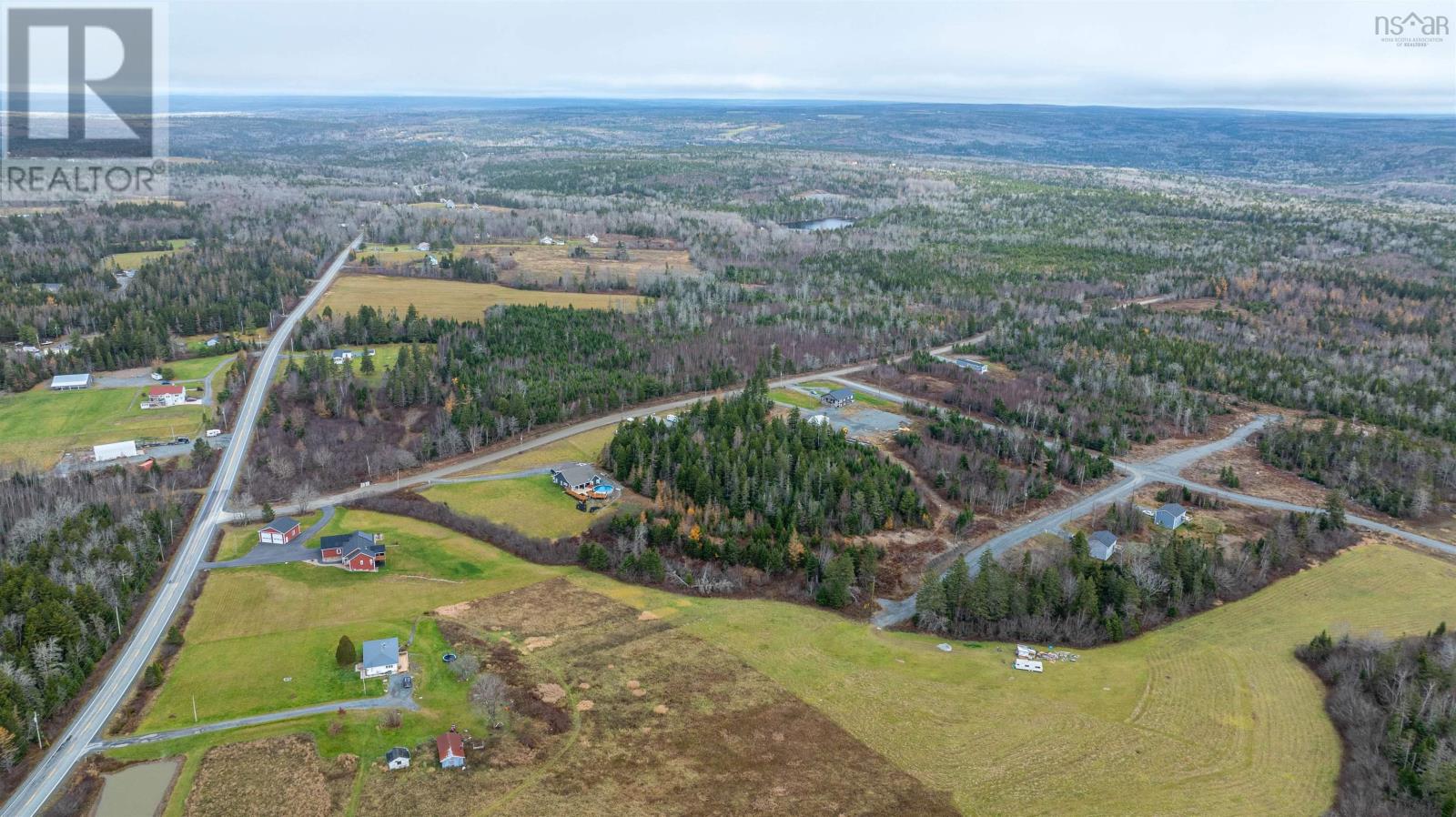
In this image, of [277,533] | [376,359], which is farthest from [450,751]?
[376,359]

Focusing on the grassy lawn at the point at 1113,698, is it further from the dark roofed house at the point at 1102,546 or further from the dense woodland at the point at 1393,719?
the dark roofed house at the point at 1102,546

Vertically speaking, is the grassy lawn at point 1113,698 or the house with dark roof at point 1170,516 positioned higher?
the house with dark roof at point 1170,516

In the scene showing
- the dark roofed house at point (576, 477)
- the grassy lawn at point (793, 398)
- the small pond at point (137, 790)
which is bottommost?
the small pond at point (137, 790)

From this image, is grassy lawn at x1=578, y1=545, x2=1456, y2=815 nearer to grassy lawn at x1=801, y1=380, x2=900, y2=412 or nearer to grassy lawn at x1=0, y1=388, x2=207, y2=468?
grassy lawn at x1=801, y1=380, x2=900, y2=412

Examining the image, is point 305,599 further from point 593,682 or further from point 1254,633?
point 1254,633

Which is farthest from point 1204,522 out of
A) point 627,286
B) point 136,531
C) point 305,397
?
point 627,286

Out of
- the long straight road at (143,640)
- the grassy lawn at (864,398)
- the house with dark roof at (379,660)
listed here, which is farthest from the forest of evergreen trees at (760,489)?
the long straight road at (143,640)

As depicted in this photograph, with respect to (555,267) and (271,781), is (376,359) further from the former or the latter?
(271,781)
